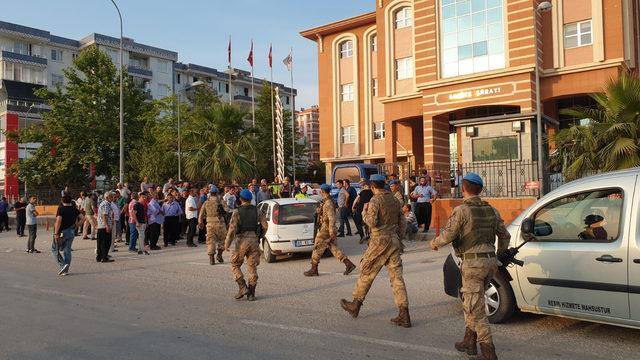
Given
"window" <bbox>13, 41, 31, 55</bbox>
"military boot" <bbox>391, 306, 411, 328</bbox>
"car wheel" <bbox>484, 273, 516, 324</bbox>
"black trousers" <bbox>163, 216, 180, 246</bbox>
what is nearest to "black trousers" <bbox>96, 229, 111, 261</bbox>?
"black trousers" <bbox>163, 216, 180, 246</bbox>

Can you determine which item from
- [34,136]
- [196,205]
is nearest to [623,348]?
[196,205]

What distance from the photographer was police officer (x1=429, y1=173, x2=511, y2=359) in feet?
15.8

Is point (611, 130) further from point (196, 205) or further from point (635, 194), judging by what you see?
point (196, 205)

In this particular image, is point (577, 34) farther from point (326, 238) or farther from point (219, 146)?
point (326, 238)

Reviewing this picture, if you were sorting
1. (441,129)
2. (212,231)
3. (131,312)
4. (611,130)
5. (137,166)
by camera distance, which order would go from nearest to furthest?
(131,312) < (212,231) < (611,130) < (441,129) < (137,166)

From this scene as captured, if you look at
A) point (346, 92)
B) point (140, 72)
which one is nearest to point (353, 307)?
point (346, 92)

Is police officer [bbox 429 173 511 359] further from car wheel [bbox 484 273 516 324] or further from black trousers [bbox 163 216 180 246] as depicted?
black trousers [bbox 163 216 180 246]

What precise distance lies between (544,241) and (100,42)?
223 ft

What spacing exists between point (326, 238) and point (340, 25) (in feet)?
99.8

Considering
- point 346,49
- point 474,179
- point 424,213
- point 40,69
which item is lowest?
point 424,213

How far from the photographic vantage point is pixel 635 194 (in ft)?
16.6

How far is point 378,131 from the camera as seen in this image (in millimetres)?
37844

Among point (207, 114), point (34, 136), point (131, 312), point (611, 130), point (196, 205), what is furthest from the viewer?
point (34, 136)

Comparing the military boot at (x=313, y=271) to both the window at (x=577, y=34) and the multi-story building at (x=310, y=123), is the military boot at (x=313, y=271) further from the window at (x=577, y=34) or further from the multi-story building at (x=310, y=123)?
the multi-story building at (x=310, y=123)
